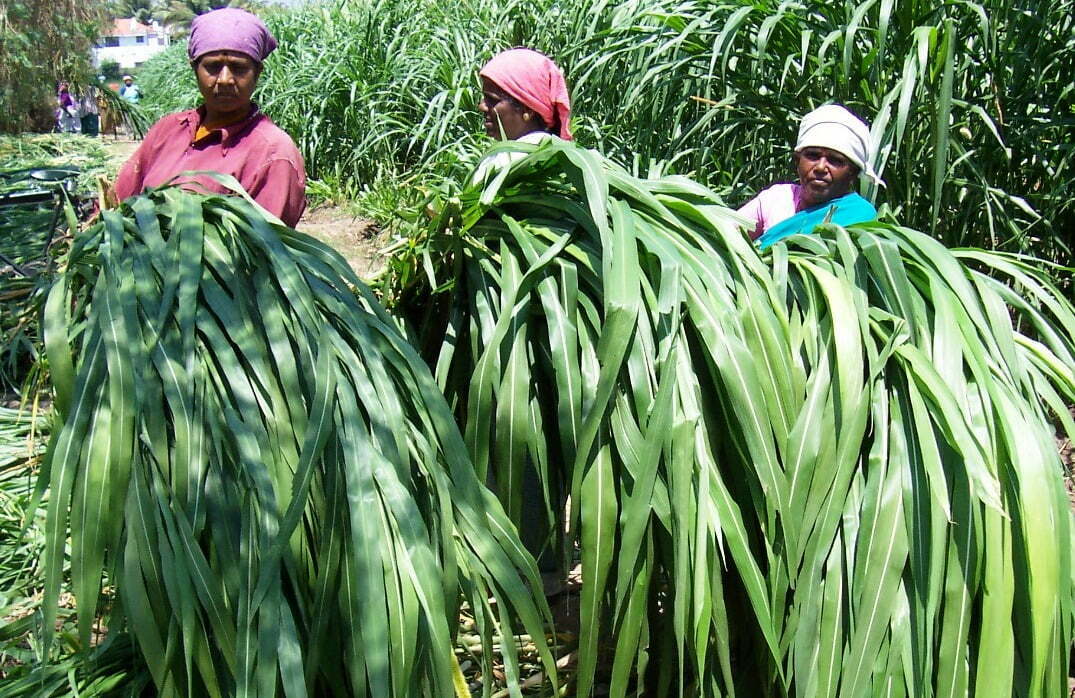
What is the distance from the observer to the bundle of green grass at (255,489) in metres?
1.38

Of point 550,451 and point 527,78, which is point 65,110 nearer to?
point 527,78

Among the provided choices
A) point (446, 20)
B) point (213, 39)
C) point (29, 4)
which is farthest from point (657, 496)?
point (29, 4)

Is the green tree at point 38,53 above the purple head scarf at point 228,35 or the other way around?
above

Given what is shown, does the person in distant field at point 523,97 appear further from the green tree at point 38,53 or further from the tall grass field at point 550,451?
the green tree at point 38,53

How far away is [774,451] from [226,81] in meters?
1.58

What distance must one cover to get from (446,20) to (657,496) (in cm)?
635

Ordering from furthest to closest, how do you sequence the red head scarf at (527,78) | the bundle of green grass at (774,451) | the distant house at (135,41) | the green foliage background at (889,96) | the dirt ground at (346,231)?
the distant house at (135,41), the dirt ground at (346,231), the green foliage background at (889,96), the red head scarf at (527,78), the bundle of green grass at (774,451)

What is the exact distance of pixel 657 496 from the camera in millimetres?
1575

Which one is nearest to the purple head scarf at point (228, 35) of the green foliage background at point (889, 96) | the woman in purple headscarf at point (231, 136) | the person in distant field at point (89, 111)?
the woman in purple headscarf at point (231, 136)

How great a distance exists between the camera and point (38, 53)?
15375mm

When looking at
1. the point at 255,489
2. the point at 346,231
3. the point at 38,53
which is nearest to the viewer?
the point at 255,489

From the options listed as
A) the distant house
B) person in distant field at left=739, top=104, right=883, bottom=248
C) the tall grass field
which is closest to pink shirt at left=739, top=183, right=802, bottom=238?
person in distant field at left=739, top=104, right=883, bottom=248

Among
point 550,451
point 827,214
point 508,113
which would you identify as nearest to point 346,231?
point 508,113

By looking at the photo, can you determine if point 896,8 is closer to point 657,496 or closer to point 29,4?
point 657,496
